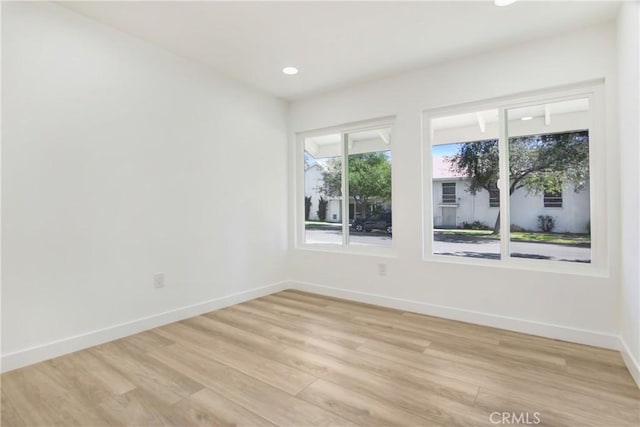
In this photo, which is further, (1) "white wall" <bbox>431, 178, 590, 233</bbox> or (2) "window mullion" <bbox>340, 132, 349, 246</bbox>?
(2) "window mullion" <bbox>340, 132, 349, 246</bbox>

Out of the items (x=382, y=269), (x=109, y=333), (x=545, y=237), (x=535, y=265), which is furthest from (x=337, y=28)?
(x=109, y=333)

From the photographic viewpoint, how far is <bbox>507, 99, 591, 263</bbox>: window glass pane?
274 centimetres

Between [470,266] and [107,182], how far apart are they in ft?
10.8

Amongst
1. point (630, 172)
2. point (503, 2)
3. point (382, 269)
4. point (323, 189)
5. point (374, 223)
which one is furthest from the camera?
point (323, 189)

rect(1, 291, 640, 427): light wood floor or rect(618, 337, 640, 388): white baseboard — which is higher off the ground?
rect(618, 337, 640, 388): white baseboard

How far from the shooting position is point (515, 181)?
301cm

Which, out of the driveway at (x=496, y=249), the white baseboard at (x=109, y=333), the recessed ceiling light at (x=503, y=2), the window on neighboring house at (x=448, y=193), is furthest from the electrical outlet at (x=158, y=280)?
the recessed ceiling light at (x=503, y=2)

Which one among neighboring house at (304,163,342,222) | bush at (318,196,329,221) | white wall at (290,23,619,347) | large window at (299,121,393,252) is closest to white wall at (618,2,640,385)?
white wall at (290,23,619,347)

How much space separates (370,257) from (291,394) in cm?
207

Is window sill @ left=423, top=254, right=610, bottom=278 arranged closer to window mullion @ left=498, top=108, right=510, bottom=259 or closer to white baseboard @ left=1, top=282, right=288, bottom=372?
window mullion @ left=498, top=108, right=510, bottom=259

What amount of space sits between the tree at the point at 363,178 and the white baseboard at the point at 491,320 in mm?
1017

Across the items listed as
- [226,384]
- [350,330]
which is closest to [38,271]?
[226,384]

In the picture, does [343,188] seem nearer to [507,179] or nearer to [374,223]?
[374,223]

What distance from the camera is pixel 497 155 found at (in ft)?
10.1
